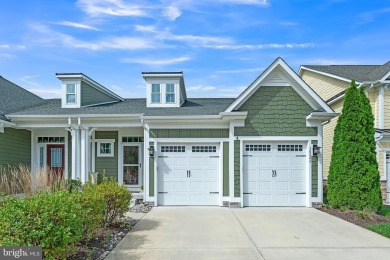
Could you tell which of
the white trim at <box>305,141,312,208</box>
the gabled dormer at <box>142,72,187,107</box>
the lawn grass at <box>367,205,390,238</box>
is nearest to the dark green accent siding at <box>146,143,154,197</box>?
the gabled dormer at <box>142,72,187,107</box>

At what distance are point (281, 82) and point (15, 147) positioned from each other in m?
11.1

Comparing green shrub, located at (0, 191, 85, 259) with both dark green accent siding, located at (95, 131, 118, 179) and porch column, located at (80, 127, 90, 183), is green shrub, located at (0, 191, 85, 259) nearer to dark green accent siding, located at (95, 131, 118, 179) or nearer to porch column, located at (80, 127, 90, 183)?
porch column, located at (80, 127, 90, 183)

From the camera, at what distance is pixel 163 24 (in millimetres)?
12922

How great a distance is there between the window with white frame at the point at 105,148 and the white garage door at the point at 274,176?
6.30 m

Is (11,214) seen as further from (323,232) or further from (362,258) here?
(323,232)

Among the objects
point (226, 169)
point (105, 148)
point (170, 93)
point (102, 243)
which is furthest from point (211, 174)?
point (102, 243)

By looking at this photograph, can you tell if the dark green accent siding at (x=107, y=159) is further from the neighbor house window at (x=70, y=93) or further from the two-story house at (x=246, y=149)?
the two-story house at (x=246, y=149)

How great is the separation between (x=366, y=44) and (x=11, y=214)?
1788 centimetres

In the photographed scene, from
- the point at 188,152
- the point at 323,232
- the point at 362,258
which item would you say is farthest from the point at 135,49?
the point at 362,258

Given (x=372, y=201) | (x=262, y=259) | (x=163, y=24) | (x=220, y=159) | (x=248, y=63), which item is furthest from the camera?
(x=248, y=63)

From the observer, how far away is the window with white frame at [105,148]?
1470 cm

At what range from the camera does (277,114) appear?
11.9m

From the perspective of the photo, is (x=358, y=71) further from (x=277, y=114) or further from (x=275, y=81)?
(x=277, y=114)

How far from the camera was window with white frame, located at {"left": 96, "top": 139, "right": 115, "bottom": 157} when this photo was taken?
14695 mm
